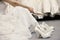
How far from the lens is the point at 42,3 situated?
2652 mm

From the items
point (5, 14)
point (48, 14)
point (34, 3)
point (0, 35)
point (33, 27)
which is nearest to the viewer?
point (0, 35)

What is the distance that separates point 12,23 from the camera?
1.42m

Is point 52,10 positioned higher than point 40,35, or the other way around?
point 52,10

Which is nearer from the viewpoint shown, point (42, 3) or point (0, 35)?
point (0, 35)

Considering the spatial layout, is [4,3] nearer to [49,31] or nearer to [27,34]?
[27,34]

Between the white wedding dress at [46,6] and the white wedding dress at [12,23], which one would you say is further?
the white wedding dress at [46,6]

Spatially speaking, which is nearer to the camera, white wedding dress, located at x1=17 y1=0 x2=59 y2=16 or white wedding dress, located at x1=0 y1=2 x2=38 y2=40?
white wedding dress, located at x1=0 y1=2 x2=38 y2=40

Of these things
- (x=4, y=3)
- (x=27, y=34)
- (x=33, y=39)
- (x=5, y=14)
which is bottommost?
(x=33, y=39)

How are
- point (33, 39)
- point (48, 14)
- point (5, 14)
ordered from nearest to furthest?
point (5, 14), point (33, 39), point (48, 14)

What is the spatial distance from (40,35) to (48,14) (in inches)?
43.8

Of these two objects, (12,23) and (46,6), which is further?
(46,6)

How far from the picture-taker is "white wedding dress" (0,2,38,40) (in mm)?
1346

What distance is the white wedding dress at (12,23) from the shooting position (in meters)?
1.35

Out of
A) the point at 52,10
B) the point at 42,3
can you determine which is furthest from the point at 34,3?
the point at 52,10
